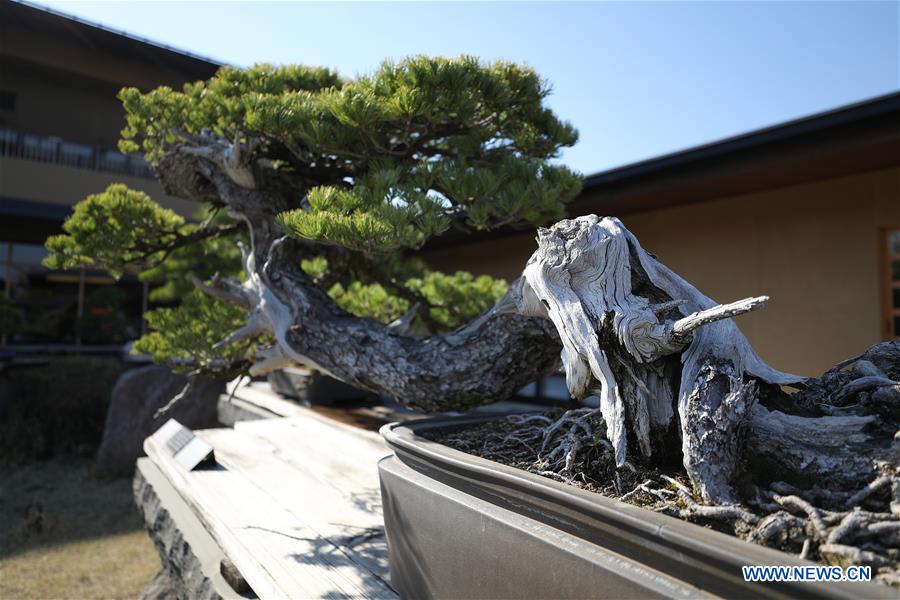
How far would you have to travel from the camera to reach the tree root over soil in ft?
2.10

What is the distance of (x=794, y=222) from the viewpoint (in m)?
3.27

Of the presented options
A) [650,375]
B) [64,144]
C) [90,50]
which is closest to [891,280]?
[650,375]

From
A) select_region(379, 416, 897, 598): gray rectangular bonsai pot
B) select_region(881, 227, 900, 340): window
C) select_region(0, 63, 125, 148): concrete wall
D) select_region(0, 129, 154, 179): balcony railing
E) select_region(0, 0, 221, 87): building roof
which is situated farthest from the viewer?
select_region(0, 63, 125, 148): concrete wall

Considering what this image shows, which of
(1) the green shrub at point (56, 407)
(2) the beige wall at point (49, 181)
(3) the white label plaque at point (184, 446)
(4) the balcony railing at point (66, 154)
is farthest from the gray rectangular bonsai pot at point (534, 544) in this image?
(4) the balcony railing at point (66, 154)

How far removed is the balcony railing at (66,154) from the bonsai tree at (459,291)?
4605 millimetres

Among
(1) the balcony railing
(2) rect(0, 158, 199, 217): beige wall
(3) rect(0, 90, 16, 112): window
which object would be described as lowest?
(2) rect(0, 158, 199, 217): beige wall

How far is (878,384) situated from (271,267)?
1723 millimetres

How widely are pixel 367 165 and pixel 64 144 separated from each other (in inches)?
244

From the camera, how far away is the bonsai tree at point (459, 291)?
0.82m

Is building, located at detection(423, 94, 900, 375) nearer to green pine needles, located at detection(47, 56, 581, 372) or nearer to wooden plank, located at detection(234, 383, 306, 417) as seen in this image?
green pine needles, located at detection(47, 56, 581, 372)

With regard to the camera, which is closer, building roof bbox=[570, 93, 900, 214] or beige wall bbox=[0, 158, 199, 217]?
building roof bbox=[570, 93, 900, 214]

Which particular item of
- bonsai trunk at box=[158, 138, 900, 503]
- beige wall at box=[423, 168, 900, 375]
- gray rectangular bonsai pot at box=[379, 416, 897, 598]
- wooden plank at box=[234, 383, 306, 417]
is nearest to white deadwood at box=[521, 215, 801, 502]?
bonsai trunk at box=[158, 138, 900, 503]

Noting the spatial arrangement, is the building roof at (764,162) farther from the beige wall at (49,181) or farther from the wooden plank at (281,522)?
the beige wall at (49,181)

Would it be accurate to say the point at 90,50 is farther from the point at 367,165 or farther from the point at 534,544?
the point at 534,544
